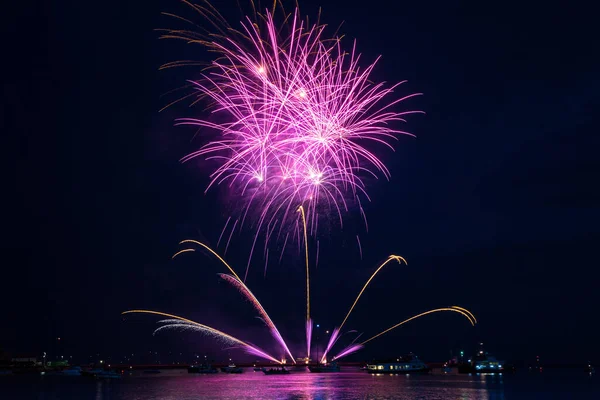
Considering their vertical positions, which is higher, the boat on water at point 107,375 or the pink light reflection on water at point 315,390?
the pink light reflection on water at point 315,390

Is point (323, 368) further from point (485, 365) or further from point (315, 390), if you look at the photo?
point (315, 390)

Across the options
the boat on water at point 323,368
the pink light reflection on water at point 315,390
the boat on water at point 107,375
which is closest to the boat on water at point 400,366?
the boat on water at point 323,368

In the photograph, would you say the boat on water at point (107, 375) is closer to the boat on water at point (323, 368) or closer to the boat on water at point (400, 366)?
the boat on water at point (323, 368)

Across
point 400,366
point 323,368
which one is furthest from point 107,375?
point 400,366

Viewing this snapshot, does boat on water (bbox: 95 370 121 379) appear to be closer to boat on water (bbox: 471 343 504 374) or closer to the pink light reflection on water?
the pink light reflection on water

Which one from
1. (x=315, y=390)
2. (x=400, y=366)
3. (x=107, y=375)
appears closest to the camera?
(x=315, y=390)

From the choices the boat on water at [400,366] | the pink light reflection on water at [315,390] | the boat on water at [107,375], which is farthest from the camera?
the boat on water at [400,366]

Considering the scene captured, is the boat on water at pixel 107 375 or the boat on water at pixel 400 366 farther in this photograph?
the boat on water at pixel 400 366

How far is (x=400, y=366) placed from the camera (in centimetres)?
12306

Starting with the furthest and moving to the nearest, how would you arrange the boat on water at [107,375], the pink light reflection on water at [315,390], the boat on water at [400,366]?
the boat on water at [400,366]
the boat on water at [107,375]
the pink light reflection on water at [315,390]

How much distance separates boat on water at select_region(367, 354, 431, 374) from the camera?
123000 millimetres

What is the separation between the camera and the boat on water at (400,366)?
404ft

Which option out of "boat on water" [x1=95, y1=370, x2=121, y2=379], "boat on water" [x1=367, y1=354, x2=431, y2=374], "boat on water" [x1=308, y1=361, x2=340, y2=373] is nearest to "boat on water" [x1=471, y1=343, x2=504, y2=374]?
"boat on water" [x1=367, y1=354, x2=431, y2=374]

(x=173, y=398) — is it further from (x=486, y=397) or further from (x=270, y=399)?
(x=486, y=397)
